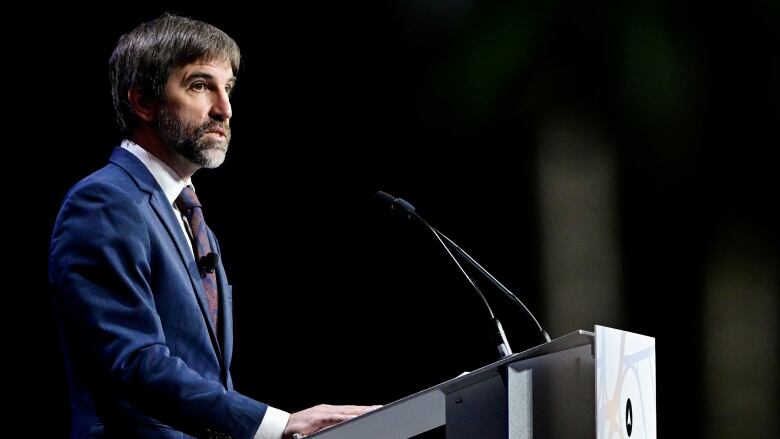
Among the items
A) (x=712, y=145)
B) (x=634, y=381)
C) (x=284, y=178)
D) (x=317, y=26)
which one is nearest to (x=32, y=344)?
(x=284, y=178)

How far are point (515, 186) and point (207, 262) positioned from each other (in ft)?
6.47

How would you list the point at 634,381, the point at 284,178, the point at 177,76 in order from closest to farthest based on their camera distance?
the point at 634,381, the point at 177,76, the point at 284,178

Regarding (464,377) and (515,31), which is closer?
(464,377)

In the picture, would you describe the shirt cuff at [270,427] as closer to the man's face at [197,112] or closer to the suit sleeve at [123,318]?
the suit sleeve at [123,318]

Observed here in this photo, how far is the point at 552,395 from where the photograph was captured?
5.07 ft

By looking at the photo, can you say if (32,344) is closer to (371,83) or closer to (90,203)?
(90,203)

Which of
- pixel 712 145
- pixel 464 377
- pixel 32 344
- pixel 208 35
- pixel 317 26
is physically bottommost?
pixel 464 377

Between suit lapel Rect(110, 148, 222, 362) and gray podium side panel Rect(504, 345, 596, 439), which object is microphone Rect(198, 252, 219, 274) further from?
gray podium side panel Rect(504, 345, 596, 439)

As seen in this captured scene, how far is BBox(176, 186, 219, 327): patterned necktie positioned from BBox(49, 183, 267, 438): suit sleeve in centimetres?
19

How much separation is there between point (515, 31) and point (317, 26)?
0.86 metres

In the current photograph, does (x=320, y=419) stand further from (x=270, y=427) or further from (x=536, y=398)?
(x=536, y=398)

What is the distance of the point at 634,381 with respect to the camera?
1648 millimetres

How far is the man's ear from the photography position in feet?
7.11

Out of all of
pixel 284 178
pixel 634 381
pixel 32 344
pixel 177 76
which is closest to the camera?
pixel 634 381
